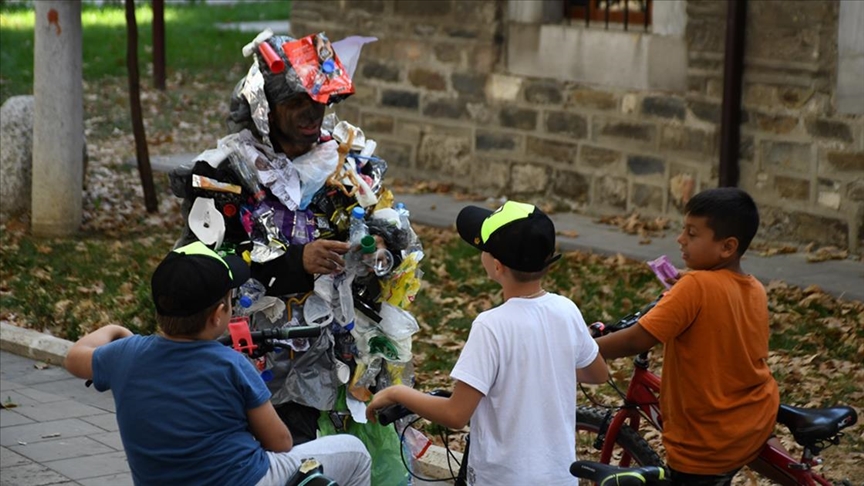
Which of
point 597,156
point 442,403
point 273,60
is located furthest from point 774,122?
point 442,403

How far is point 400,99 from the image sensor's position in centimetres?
1347

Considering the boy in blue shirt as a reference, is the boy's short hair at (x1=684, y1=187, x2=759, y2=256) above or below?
above

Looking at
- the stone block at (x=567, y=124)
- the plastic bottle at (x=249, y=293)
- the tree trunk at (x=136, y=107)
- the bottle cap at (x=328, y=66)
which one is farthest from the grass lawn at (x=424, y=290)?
the bottle cap at (x=328, y=66)

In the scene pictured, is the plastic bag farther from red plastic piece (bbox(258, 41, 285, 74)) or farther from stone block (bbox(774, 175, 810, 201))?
stone block (bbox(774, 175, 810, 201))

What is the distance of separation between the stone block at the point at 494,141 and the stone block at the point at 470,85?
1.10ft

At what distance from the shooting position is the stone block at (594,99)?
11719 mm

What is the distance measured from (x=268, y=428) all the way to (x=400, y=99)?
956 centimetres

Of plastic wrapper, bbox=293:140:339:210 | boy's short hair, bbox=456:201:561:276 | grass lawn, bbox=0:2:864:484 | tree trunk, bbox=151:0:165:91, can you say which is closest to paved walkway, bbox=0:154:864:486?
grass lawn, bbox=0:2:864:484

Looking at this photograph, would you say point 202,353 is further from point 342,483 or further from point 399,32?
point 399,32

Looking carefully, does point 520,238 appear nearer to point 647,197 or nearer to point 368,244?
point 368,244

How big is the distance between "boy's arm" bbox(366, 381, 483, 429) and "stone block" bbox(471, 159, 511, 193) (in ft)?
27.7

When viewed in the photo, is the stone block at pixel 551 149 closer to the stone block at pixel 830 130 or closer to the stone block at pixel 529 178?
the stone block at pixel 529 178

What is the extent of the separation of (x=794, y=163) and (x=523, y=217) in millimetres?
6907

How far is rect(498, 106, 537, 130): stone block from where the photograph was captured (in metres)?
12.4
